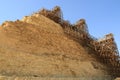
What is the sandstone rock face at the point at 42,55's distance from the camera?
947 inches

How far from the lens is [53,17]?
43594mm

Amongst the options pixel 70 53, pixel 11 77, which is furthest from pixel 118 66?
pixel 11 77

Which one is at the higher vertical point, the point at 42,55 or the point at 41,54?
the point at 41,54

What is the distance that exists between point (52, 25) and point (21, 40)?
10.9 meters

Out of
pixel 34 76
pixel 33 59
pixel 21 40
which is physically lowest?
pixel 34 76

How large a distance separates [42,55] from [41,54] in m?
0.18

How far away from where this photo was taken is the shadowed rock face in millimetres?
24078

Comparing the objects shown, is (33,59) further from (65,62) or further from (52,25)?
(52,25)

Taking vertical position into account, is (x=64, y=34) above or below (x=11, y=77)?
above

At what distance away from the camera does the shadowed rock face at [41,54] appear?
24.1m

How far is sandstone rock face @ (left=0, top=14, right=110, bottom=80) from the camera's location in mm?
24062

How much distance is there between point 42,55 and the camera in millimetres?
27797

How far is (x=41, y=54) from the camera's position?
2783 centimetres

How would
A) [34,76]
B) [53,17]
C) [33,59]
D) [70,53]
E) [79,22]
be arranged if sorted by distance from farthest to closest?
[79,22] → [53,17] → [70,53] → [33,59] → [34,76]
